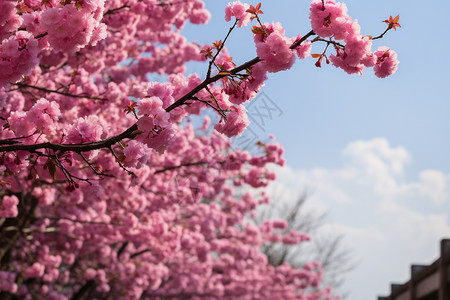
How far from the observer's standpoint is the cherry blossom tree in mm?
3350

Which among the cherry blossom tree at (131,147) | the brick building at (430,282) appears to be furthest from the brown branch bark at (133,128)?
the brick building at (430,282)

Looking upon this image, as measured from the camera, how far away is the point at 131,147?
11.5ft

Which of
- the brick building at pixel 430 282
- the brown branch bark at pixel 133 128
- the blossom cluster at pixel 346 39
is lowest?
the brown branch bark at pixel 133 128

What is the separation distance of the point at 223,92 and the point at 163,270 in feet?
34.5

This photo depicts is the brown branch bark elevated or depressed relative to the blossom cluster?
depressed

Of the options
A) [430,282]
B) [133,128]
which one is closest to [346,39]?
[133,128]

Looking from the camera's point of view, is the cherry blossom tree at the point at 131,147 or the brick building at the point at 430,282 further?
the brick building at the point at 430,282

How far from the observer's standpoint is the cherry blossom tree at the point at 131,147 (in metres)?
3.35

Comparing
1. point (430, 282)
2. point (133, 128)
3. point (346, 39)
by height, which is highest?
point (430, 282)

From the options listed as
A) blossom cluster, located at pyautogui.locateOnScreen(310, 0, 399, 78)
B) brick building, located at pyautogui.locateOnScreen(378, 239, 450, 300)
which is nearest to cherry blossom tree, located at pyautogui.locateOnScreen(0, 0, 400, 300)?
blossom cluster, located at pyautogui.locateOnScreen(310, 0, 399, 78)

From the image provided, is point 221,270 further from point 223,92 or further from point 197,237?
point 223,92

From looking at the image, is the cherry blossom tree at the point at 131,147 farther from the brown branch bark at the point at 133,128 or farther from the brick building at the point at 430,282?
the brick building at the point at 430,282

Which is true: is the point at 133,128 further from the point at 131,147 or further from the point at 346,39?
the point at 346,39

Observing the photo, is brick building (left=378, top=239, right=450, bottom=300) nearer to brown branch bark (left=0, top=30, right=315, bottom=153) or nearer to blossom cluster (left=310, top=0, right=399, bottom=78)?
blossom cluster (left=310, top=0, right=399, bottom=78)
